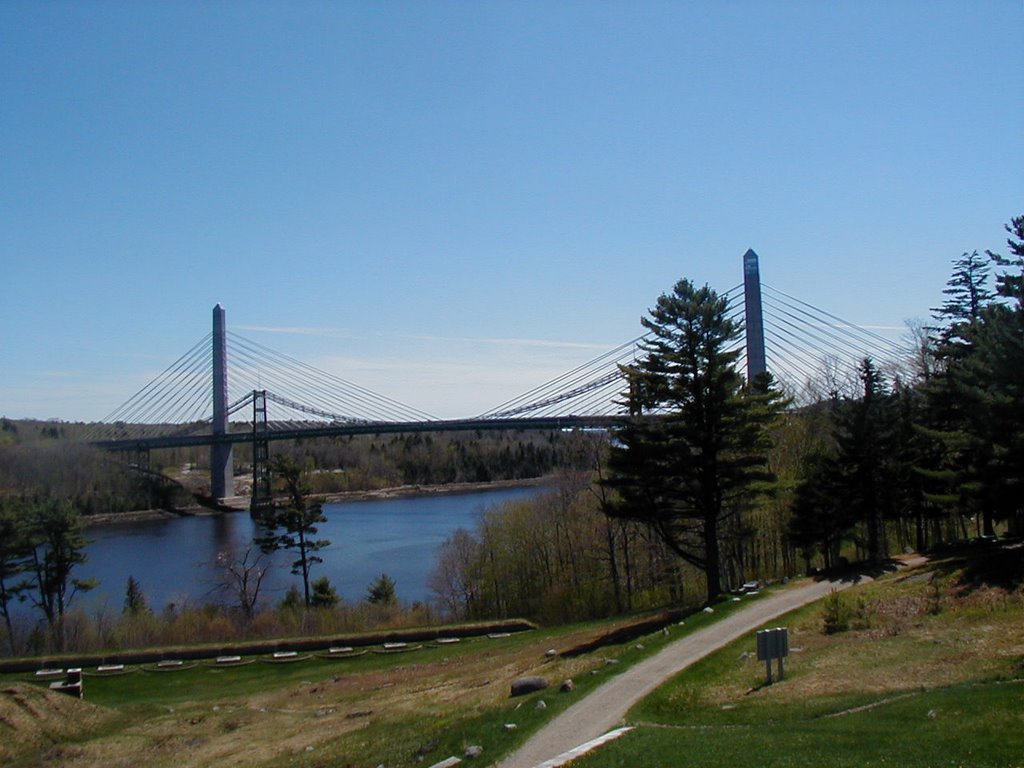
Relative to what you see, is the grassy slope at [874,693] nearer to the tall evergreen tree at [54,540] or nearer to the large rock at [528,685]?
the large rock at [528,685]

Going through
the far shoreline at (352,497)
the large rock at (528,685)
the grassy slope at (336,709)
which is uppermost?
the far shoreline at (352,497)

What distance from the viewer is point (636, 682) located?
10.6m

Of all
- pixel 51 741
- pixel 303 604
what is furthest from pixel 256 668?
pixel 303 604

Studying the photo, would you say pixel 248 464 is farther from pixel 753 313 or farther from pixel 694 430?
pixel 694 430

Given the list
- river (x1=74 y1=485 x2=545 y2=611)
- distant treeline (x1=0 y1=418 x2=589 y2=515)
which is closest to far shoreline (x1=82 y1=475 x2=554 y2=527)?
river (x1=74 y1=485 x2=545 y2=611)

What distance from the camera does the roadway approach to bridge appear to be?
26.3 feet

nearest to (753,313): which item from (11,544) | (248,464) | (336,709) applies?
(336,709)

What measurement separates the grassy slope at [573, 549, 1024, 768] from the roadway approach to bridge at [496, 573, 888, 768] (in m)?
0.25

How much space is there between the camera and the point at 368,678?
16359 mm

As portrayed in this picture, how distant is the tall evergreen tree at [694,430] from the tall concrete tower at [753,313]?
39.0ft

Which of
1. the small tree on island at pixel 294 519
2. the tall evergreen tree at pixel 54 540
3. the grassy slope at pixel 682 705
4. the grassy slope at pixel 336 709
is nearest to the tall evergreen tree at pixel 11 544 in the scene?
the tall evergreen tree at pixel 54 540

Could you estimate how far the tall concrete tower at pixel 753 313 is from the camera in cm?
2891

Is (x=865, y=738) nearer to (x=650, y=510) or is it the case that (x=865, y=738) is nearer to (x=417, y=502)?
(x=650, y=510)

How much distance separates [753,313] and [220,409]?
1513 inches
